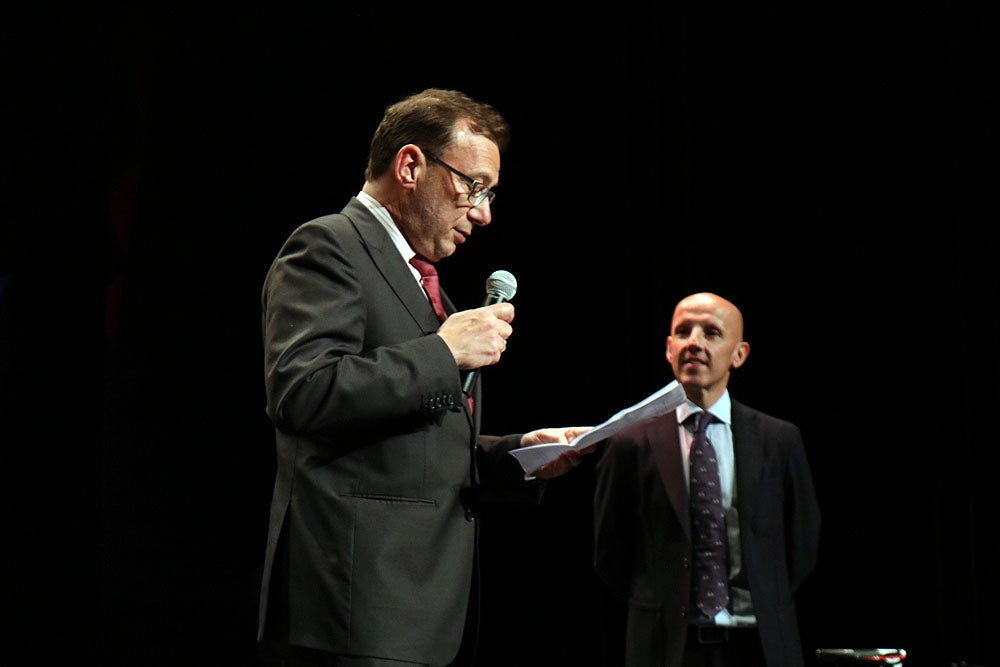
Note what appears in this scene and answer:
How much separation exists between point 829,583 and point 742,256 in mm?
1404

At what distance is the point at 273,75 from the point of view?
3424mm

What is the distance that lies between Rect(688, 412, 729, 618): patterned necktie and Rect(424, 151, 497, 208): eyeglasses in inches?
57.2

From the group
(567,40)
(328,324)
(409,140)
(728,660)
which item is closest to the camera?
(328,324)

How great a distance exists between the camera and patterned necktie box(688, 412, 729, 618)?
9.51ft

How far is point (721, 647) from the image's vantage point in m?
2.92

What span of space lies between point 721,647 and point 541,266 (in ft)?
5.66

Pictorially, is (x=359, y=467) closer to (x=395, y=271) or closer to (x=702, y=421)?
(x=395, y=271)

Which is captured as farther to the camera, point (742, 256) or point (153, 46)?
point (742, 256)

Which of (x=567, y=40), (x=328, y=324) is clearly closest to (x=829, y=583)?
(x=567, y=40)

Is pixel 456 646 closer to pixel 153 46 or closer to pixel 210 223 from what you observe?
pixel 210 223

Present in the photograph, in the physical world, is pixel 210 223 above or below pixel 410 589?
above

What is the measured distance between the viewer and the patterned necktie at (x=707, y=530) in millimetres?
2898

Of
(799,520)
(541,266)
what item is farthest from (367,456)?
(541,266)

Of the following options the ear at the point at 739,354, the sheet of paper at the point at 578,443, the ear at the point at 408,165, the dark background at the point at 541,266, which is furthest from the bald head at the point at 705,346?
the ear at the point at 408,165
